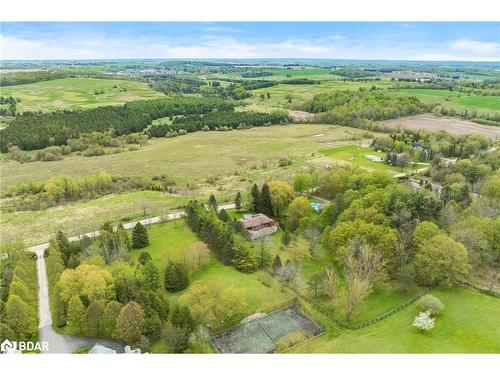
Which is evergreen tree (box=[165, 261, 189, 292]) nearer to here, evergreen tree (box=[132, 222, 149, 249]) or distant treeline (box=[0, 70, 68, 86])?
evergreen tree (box=[132, 222, 149, 249])

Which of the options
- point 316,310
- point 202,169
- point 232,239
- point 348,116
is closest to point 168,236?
point 232,239

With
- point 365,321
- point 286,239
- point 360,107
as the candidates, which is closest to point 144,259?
point 286,239

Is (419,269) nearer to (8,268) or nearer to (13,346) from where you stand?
(13,346)

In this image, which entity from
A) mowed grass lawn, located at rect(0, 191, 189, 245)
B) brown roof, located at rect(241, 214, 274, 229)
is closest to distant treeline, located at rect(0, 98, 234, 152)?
mowed grass lawn, located at rect(0, 191, 189, 245)

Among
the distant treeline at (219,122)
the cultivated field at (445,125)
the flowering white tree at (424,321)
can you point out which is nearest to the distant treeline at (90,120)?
the distant treeline at (219,122)

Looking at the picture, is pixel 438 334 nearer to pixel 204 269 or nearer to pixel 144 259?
pixel 204 269

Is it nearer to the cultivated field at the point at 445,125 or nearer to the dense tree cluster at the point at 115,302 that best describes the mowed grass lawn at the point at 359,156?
the cultivated field at the point at 445,125
